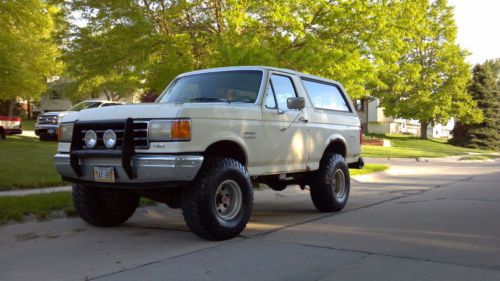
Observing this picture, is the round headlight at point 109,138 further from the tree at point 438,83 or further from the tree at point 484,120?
the tree at point 484,120

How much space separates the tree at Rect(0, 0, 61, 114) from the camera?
17375 mm

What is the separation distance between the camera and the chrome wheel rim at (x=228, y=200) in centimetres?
652

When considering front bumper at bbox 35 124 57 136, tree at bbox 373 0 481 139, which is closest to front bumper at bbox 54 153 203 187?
front bumper at bbox 35 124 57 136

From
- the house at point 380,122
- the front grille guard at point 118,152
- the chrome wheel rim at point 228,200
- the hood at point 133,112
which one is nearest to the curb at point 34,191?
the front grille guard at point 118,152

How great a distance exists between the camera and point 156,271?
515cm

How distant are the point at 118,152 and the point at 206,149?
1.01 metres

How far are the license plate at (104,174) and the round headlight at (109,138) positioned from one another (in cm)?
28

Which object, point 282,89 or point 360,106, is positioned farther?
point 360,106

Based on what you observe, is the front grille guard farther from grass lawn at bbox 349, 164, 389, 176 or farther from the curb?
grass lawn at bbox 349, 164, 389, 176

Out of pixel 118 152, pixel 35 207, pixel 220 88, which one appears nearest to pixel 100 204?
pixel 35 207

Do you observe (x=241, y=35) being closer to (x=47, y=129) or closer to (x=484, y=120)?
(x=47, y=129)

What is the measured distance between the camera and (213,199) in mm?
6207

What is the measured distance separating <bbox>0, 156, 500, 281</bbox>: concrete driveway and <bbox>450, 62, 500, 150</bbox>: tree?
127ft

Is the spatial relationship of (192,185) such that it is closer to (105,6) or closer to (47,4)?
(105,6)
